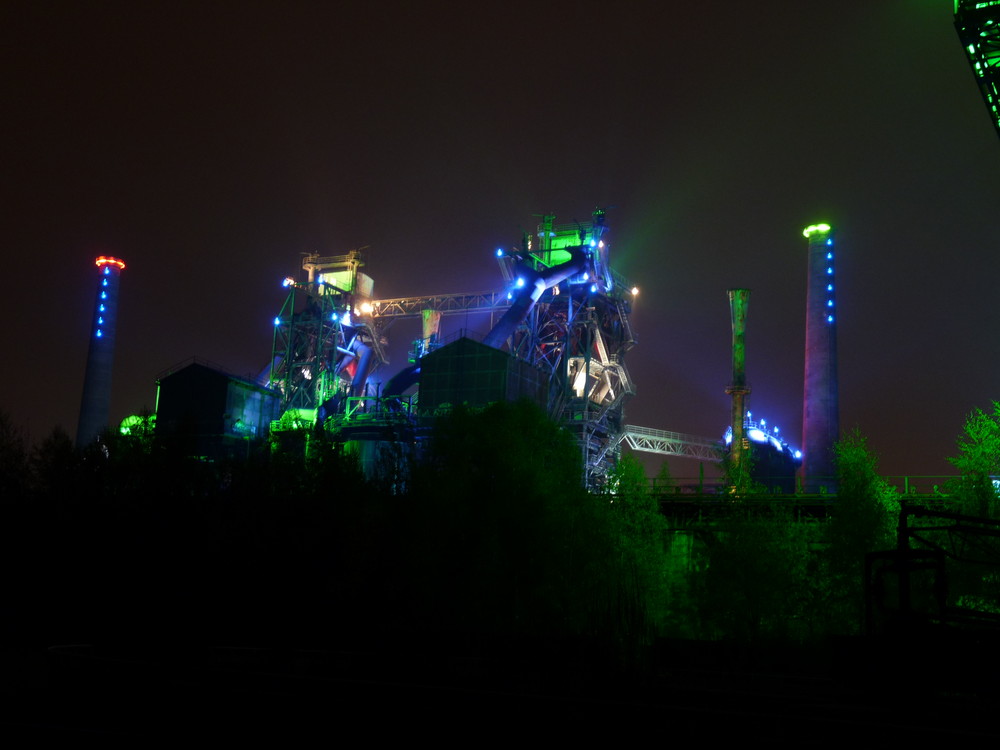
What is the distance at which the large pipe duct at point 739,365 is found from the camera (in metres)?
56.2

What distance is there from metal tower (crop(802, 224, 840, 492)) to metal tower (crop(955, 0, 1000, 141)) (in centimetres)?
2958

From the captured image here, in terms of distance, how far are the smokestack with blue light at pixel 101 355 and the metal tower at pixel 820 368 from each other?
162 feet

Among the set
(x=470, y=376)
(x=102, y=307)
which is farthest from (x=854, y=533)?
(x=102, y=307)

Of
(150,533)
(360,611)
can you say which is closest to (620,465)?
(360,611)

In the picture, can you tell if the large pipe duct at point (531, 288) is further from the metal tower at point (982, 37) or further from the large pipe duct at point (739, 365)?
the metal tower at point (982, 37)

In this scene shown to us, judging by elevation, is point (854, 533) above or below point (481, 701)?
above

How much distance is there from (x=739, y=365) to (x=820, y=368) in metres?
9.82

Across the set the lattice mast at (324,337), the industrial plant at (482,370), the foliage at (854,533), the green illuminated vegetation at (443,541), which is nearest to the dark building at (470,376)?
the industrial plant at (482,370)

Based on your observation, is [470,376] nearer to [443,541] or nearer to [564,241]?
[564,241]

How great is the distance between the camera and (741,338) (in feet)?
192

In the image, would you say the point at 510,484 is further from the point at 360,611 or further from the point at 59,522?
the point at 59,522

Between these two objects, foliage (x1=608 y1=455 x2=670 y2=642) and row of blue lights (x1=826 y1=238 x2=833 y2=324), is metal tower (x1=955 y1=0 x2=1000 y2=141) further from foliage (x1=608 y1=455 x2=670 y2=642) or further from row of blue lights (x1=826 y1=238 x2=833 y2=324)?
row of blue lights (x1=826 y1=238 x2=833 y2=324)

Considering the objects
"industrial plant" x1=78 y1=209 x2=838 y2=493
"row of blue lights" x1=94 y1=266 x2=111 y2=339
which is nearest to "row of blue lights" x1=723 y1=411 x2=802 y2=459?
"industrial plant" x1=78 y1=209 x2=838 y2=493

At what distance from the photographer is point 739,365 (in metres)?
57.8
